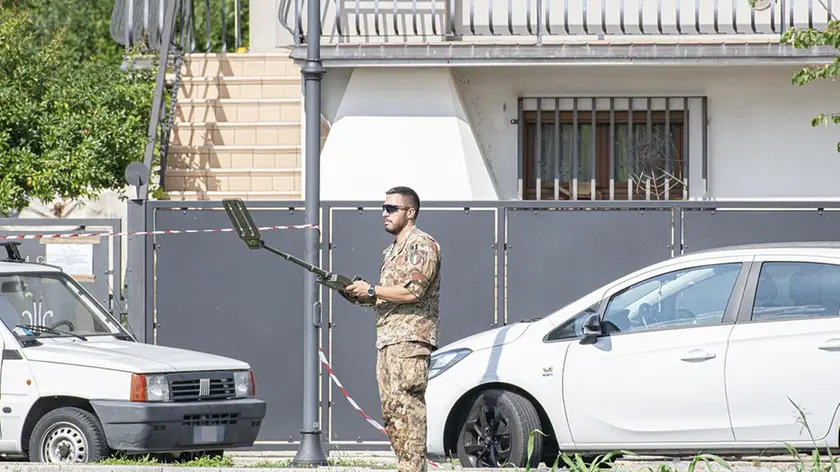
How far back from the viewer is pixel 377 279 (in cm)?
1216

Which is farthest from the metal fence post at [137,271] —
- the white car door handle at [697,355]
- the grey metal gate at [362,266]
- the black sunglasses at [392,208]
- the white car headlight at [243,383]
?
the white car door handle at [697,355]

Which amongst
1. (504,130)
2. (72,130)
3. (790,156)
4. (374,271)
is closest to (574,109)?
(504,130)

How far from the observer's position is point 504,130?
16.2 m

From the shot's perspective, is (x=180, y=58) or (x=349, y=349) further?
(x=180, y=58)

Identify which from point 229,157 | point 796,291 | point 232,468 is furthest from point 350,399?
point 229,157

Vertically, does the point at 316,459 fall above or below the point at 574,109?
below

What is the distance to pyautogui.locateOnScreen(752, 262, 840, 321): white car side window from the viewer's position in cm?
909

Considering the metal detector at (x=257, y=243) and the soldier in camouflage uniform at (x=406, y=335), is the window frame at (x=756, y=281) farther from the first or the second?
the metal detector at (x=257, y=243)

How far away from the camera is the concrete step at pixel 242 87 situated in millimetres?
16875

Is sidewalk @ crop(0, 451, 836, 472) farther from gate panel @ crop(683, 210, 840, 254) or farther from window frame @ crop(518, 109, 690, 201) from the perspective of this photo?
window frame @ crop(518, 109, 690, 201)

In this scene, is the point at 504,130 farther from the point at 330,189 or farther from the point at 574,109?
the point at 330,189

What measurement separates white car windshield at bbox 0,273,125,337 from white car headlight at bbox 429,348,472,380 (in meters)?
2.65

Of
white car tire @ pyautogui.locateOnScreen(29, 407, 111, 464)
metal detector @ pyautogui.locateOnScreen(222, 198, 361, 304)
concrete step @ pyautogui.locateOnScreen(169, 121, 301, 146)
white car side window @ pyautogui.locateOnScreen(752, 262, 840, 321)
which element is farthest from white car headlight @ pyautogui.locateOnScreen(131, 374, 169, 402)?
concrete step @ pyautogui.locateOnScreen(169, 121, 301, 146)

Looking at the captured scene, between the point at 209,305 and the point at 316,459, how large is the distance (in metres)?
2.41
